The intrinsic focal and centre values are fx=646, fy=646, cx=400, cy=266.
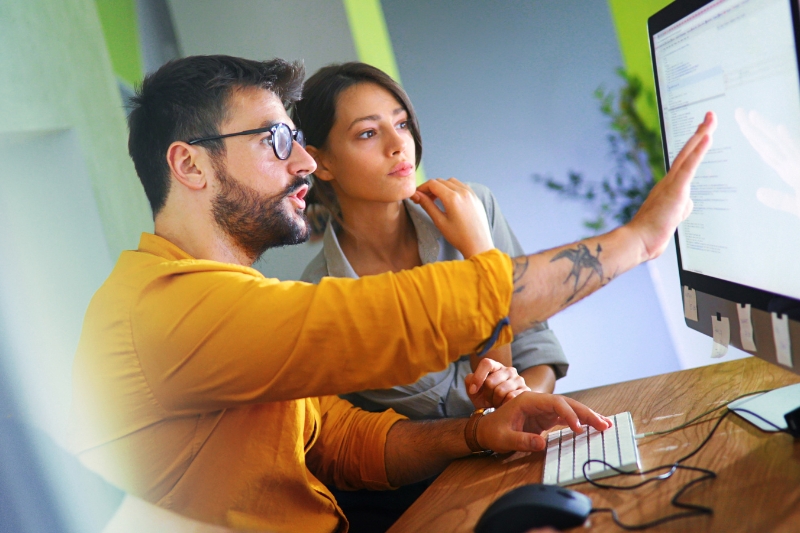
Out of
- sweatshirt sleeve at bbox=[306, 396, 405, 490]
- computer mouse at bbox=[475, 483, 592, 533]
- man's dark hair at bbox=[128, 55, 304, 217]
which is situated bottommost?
sweatshirt sleeve at bbox=[306, 396, 405, 490]

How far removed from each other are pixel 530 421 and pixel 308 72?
1.39 meters

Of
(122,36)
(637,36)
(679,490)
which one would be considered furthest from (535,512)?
(637,36)

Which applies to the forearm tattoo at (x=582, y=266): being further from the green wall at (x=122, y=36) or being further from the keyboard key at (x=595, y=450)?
the green wall at (x=122, y=36)

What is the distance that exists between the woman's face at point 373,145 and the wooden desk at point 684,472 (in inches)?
28.2

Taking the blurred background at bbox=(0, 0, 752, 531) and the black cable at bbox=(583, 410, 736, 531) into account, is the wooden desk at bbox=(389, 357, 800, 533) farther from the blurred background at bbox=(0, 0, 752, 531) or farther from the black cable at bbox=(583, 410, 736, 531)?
the blurred background at bbox=(0, 0, 752, 531)

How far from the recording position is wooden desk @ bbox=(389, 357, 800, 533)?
69 cm

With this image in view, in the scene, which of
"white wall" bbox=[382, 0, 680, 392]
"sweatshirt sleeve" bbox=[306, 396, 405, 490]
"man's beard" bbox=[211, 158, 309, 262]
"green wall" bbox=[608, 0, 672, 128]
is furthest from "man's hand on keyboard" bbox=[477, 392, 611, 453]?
"green wall" bbox=[608, 0, 672, 128]

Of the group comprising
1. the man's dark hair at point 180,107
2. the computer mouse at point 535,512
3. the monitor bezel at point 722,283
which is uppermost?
the man's dark hair at point 180,107

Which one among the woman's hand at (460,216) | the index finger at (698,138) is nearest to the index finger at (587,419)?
the index finger at (698,138)

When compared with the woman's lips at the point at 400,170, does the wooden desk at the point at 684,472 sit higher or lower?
lower

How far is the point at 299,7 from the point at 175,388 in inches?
59.6

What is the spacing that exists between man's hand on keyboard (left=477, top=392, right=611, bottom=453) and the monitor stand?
20cm

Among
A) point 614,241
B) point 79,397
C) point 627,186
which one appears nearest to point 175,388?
point 79,397

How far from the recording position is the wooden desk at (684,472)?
0.69 m
